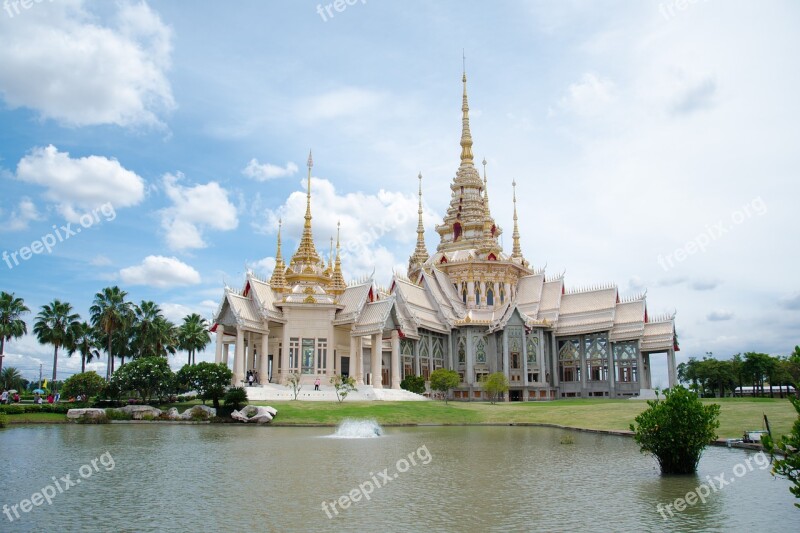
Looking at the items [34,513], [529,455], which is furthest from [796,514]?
[34,513]

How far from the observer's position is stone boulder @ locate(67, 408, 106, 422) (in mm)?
35128

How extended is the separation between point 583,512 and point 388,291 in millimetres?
46525

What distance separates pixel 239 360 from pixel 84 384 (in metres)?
10.4

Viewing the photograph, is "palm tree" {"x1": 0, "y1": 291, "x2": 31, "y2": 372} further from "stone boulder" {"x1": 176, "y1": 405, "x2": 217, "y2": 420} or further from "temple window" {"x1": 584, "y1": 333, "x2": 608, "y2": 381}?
"temple window" {"x1": 584, "y1": 333, "x2": 608, "y2": 381}

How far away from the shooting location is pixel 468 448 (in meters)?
23.2

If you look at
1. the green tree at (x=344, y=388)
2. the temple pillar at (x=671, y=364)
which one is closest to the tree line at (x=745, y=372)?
the temple pillar at (x=671, y=364)

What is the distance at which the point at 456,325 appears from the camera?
6125 centimetres

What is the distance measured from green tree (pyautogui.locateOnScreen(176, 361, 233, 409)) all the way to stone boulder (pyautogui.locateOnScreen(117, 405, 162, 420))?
2.63m

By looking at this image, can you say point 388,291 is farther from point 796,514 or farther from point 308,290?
point 796,514

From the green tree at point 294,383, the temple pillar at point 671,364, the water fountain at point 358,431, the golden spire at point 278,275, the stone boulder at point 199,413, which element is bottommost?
the water fountain at point 358,431

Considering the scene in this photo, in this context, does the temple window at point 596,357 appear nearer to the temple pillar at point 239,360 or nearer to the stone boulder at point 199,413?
the temple pillar at point 239,360

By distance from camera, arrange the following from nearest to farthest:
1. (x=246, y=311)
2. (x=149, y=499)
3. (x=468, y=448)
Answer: (x=149, y=499) → (x=468, y=448) → (x=246, y=311)

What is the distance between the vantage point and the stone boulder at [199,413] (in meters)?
36.1

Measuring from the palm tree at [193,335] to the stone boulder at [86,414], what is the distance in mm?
19792
